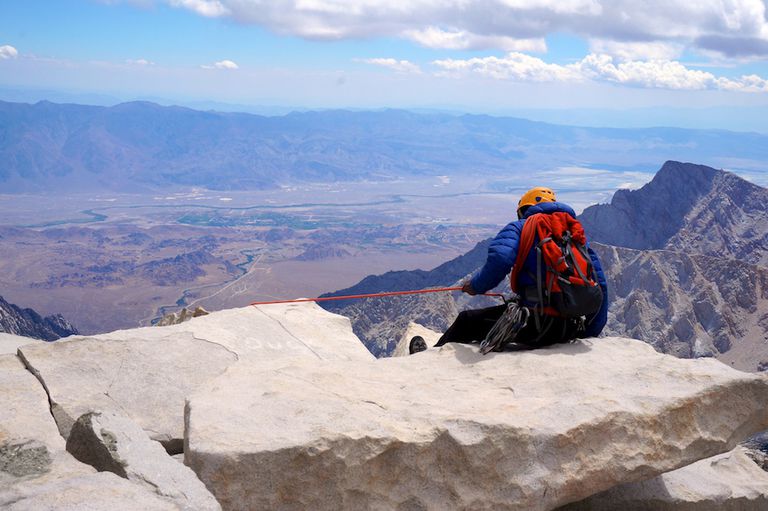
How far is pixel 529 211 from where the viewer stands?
27.0 feet

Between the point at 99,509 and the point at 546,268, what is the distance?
5261 millimetres

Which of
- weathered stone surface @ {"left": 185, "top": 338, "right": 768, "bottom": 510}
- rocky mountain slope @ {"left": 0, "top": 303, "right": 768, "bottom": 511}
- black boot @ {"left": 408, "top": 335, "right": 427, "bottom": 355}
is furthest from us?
black boot @ {"left": 408, "top": 335, "right": 427, "bottom": 355}

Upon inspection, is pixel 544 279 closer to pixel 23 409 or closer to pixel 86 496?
pixel 86 496

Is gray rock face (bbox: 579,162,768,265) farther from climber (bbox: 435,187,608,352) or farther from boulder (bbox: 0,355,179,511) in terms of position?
boulder (bbox: 0,355,179,511)

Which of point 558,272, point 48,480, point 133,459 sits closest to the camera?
point 48,480

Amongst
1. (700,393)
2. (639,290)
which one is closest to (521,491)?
(700,393)

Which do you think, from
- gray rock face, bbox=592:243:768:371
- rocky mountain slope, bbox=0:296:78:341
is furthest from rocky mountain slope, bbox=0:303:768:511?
rocky mountain slope, bbox=0:296:78:341

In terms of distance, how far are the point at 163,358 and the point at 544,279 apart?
4.62 m

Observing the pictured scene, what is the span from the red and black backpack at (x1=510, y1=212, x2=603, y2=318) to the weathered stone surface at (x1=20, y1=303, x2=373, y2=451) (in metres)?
2.85

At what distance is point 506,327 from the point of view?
7.80 m

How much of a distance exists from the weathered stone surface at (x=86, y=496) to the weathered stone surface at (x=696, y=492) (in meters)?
4.40

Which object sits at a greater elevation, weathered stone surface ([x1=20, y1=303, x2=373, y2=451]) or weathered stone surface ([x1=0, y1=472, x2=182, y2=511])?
weathered stone surface ([x1=0, y1=472, x2=182, y2=511])

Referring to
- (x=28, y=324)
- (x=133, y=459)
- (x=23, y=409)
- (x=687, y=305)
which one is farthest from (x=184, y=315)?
(x=28, y=324)

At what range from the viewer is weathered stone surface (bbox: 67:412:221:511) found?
4328 mm
